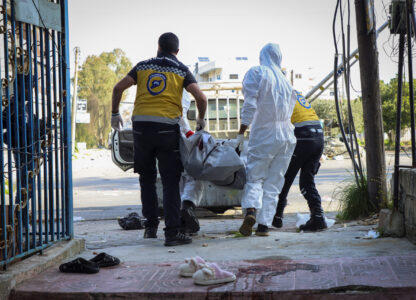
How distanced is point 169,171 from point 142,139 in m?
0.41

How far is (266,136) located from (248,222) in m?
0.93

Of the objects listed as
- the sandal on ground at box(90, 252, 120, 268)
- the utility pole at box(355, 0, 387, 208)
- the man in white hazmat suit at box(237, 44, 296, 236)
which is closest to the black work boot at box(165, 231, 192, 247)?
the man in white hazmat suit at box(237, 44, 296, 236)

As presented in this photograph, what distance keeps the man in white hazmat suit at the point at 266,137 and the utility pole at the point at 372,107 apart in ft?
4.71

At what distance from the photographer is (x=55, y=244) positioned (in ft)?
16.1

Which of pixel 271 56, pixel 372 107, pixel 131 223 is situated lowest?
pixel 131 223

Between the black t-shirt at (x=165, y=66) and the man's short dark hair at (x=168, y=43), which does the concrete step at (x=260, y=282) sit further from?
the man's short dark hair at (x=168, y=43)

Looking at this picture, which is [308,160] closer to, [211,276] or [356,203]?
[356,203]

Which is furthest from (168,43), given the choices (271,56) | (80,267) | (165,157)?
(80,267)

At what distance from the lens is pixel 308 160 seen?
265 inches

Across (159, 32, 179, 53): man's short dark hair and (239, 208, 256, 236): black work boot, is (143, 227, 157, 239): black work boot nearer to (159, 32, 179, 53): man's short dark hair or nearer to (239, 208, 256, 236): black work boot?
(239, 208, 256, 236): black work boot

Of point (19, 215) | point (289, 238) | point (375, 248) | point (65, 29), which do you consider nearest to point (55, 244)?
point (19, 215)

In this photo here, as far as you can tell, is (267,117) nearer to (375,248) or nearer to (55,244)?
(375,248)

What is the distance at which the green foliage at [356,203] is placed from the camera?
7234 mm

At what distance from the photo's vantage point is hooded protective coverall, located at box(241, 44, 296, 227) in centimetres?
606
